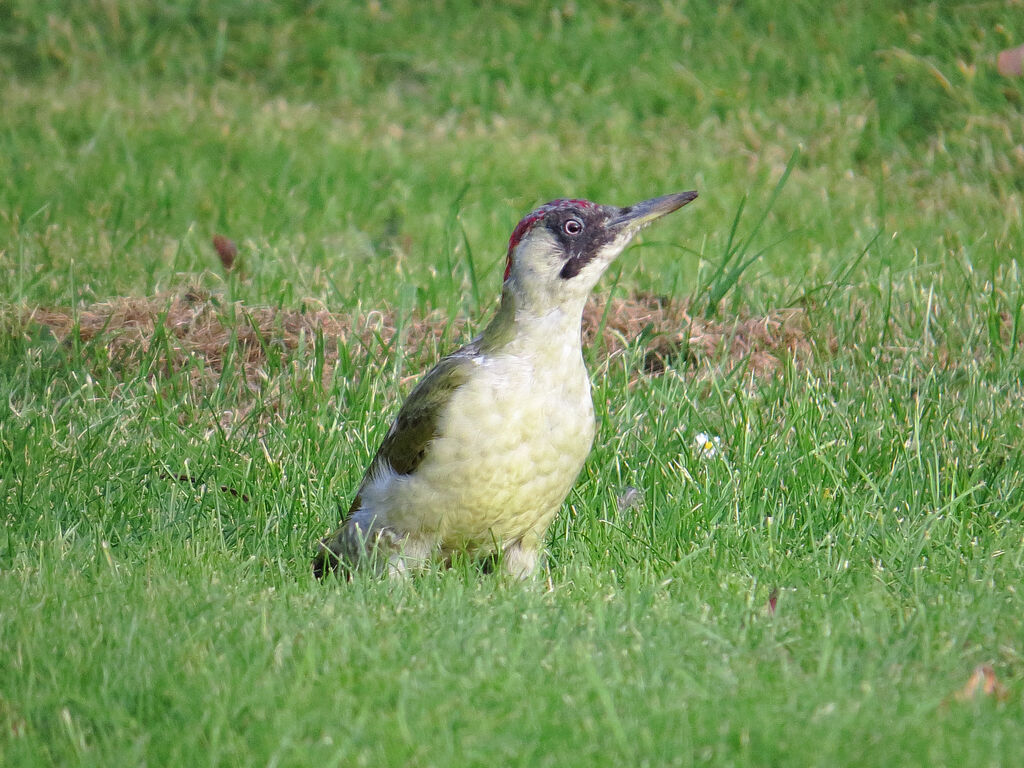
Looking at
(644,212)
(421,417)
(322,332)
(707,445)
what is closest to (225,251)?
(322,332)

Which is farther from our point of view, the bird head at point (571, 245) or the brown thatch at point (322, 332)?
the brown thatch at point (322, 332)

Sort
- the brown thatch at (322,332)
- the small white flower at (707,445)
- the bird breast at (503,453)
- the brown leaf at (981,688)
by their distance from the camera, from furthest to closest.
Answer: the brown thatch at (322,332) → the small white flower at (707,445) → the bird breast at (503,453) → the brown leaf at (981,688)

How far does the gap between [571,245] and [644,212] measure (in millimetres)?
262

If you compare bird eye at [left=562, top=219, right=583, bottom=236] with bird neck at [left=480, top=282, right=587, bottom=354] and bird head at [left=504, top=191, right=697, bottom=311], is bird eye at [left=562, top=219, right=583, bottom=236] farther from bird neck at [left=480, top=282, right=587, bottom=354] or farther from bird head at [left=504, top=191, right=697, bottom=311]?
bird neck at [left=480, top=282, right=587, bottom=354]

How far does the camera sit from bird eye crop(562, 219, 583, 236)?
14.1ft

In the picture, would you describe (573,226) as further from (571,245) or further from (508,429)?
(508,429)

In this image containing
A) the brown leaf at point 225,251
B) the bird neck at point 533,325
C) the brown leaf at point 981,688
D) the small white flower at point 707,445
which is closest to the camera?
the brown leaf at point 981,688

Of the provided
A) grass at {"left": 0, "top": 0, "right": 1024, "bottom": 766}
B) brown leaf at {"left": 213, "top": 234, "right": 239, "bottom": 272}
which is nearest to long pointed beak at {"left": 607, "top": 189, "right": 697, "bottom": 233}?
grass at {"left": 0, "top": 0, "right": 1024, "bottom": 766}

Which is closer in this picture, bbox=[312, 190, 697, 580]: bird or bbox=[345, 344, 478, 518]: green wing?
bbox=[312, 190, 697, 580]: bird

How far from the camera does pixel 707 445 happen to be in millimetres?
5230

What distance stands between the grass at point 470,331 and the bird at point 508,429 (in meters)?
0.22

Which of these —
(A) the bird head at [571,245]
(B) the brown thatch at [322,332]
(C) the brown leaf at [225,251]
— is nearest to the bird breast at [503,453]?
(A) the bird head at [571,245]

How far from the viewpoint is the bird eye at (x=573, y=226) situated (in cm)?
431

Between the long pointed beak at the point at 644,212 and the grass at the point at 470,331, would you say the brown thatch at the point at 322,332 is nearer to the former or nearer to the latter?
the grass at the point at 470,331
